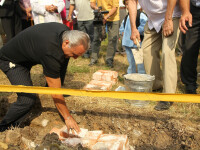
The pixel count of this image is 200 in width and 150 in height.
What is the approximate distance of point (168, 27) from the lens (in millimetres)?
3264

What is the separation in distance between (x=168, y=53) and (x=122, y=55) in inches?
160

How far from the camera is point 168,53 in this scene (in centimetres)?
336

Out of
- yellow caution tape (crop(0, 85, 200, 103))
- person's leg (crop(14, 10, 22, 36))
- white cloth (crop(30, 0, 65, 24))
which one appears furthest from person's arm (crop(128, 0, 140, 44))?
person's leg (crop(14, 10, 22, 36))

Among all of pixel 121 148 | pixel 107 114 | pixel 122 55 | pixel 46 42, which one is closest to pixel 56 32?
pixel 46 42

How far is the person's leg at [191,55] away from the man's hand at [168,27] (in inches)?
25.4

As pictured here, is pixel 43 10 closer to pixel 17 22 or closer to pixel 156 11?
pixel 17 22

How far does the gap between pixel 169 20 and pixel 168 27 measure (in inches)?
3.8

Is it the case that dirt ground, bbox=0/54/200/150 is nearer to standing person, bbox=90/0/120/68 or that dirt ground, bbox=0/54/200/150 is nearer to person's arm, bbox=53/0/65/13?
person's arm, bbox=53/0/65/13

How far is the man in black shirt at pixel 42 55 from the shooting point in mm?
2815

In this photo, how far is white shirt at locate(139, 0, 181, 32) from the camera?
3400mm

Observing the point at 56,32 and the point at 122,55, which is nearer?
the point at 56,32

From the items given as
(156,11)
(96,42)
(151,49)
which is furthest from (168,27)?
(96,42)

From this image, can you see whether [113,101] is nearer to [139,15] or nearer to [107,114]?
[107,114]

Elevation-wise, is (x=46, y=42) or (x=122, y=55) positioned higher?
(x=46, y=42)
